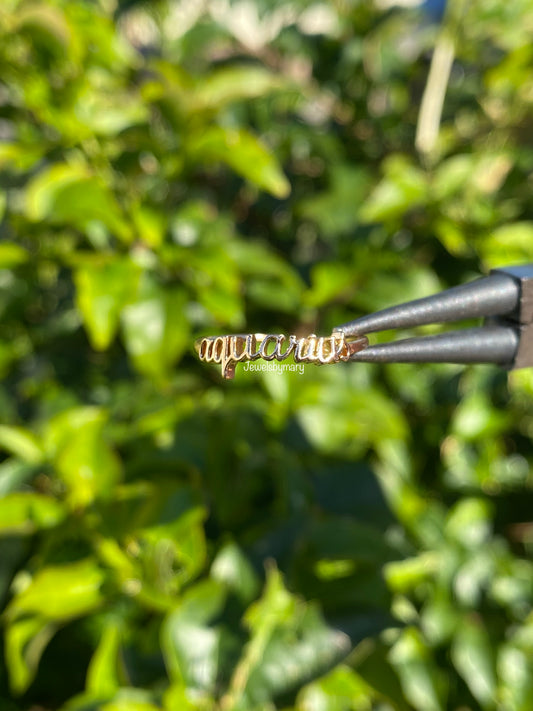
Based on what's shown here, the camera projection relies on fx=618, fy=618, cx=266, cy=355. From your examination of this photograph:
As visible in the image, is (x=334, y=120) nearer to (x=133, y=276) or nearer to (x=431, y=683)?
(x=133, y=276)

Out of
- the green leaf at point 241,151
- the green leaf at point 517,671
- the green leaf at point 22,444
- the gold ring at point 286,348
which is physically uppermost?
the green leaf at point 241,151

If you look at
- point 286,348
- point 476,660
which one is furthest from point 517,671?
point 286,348

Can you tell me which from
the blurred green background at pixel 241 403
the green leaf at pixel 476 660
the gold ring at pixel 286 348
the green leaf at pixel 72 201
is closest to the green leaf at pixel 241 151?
the blurred green background at pixel 241 403

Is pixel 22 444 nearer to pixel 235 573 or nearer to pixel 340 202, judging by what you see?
pixel 235 573

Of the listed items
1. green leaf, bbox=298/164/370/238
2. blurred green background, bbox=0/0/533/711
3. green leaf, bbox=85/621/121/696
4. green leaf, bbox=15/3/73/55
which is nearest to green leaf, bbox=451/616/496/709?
blurred green background, bbox=0/0/533/711

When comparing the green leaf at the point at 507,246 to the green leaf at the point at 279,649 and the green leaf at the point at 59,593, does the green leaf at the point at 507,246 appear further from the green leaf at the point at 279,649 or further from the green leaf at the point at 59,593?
the green leaf at the point at 59,593

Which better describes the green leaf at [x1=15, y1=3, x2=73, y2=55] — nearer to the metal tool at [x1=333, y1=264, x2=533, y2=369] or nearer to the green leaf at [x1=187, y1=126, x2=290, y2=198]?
the green leaf at [x1=187, y1=126, x2=290, y2=198]

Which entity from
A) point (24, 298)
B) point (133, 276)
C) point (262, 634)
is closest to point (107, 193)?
point (133, 276)
